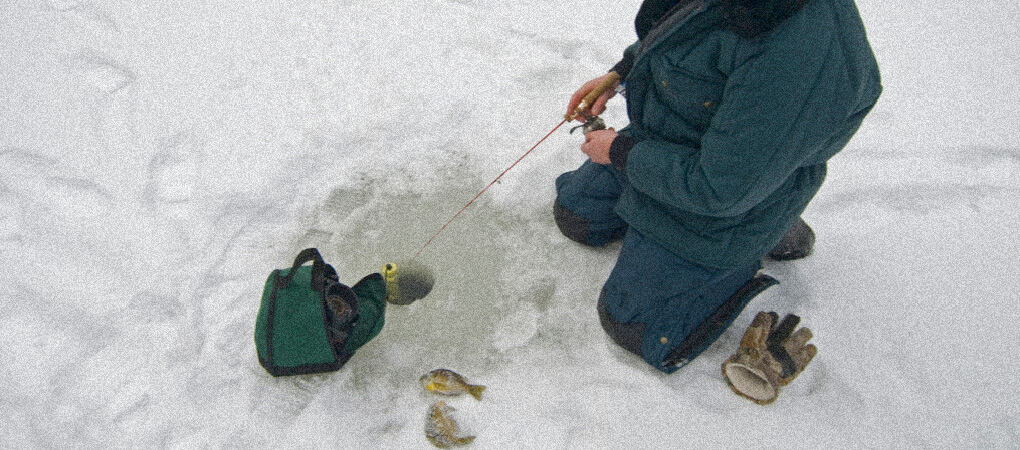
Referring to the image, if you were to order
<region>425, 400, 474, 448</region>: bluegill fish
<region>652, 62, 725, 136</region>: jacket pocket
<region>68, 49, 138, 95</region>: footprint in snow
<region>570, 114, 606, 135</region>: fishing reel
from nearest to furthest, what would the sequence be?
<region>652, 62, 725, 136</region>: jacket pocket < <region>425, 400, 474, 448</region>: bluegill fish < <region>570, 114, 606, 135</region>: fishing reel < <region>68, 49, 138, 95</region>: footprint in snow

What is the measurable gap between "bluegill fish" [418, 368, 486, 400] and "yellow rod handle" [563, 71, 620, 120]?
1.02 m

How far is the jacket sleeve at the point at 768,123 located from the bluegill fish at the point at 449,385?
3.11 feet

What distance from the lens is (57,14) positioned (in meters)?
2.86

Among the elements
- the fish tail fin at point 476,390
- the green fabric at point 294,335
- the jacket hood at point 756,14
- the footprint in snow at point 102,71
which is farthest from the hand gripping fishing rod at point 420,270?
the footprint in snow at point 102,71

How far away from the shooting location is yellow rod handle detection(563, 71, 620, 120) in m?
2.05

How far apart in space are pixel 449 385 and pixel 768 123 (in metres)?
1.28

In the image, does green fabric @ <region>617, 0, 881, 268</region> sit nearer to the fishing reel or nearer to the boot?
the fishing reel

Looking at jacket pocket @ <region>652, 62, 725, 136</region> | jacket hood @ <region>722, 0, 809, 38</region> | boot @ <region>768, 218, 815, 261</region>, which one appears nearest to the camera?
jacket hood @ <region>722, 0, 809, 38</region>

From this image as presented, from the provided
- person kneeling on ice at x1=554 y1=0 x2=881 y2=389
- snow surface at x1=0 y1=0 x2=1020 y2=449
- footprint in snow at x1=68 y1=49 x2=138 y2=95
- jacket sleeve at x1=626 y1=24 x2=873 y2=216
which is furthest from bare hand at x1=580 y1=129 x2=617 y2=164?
footprint in snow at x1=68 y1=49 x2=138 y2=95

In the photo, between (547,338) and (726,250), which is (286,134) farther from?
(726,250)

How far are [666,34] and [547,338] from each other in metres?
1.14

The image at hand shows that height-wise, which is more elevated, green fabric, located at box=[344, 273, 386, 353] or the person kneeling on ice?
the person kneeling on ice

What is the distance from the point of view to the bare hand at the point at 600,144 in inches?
73.2

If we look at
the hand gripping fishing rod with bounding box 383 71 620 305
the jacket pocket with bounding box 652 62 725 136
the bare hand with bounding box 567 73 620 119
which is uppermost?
the jacket pocket with bounding box 652 62 725 136
